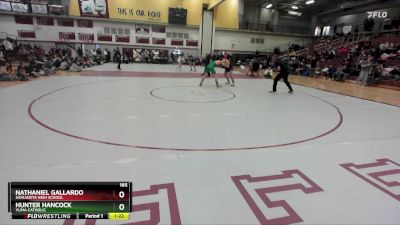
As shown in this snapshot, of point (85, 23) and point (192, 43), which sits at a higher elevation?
point (85, 23)

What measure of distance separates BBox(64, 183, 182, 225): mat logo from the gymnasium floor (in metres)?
0.01

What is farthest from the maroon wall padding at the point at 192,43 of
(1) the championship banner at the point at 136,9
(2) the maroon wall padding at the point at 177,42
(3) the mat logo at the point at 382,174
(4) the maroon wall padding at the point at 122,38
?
(3) the mat logo at the point at 382,174

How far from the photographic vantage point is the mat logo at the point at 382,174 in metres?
2.82

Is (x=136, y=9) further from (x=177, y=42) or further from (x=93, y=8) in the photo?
(x=177, y=42)

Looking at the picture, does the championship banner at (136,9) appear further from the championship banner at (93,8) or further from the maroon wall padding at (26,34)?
the maroon wall padding at (26,34)

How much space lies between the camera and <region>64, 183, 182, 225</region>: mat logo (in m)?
2.12

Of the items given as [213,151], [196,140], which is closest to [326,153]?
[213,151]

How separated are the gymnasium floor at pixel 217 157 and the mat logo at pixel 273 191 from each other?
1 cm

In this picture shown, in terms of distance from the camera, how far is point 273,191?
105 inches

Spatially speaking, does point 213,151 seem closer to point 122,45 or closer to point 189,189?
point 189,189

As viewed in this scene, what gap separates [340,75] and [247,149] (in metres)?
14.1
